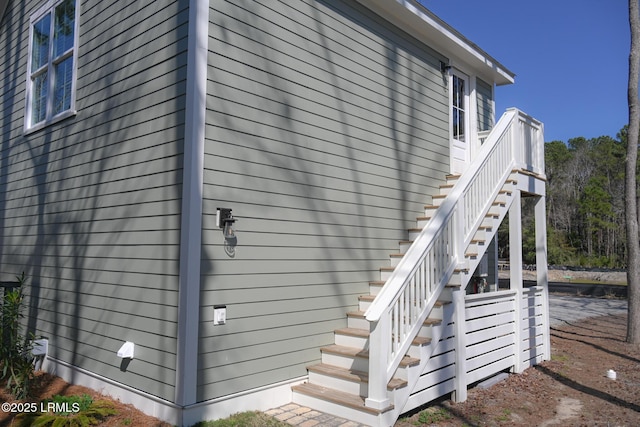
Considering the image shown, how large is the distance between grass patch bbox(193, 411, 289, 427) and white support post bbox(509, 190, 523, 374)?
360 cm

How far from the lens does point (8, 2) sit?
24.0ft

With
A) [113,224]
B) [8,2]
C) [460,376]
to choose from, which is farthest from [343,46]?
[8,2]

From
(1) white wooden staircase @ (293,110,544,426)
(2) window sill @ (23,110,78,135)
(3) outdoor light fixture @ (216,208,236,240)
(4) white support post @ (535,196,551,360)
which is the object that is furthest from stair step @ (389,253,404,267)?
(2) window sill @ (23,110,78,135)

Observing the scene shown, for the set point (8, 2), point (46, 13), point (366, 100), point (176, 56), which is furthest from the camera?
point (8, 2)

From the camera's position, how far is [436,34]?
6824mm

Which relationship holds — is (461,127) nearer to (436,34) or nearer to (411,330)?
(436,34)

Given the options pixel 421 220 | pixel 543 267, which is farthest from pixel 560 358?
pixel 421 220

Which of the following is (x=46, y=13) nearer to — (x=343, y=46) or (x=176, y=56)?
(x=176, y=56)

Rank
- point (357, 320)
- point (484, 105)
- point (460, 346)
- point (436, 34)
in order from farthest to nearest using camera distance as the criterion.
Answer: point (484, 105) < point (436, 34) < point (357, 320) < point (460, 346)

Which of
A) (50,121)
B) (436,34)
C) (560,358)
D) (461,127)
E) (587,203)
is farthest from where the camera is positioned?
(587,203)

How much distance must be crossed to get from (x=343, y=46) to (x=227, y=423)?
4062 millimetres

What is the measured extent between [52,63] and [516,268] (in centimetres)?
646

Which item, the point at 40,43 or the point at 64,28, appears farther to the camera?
the point at 40,43

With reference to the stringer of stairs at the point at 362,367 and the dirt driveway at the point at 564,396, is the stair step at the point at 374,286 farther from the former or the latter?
the dirt driveway at the point at 564,396
